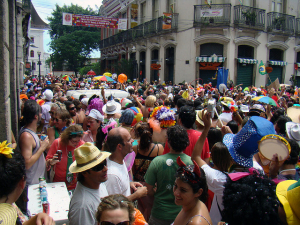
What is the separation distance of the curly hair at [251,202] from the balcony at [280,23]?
19661 mm

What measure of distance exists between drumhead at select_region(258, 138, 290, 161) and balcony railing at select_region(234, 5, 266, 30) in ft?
53.2

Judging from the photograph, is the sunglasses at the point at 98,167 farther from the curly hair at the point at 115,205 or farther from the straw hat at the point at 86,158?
the curly hair at the point at 115,205

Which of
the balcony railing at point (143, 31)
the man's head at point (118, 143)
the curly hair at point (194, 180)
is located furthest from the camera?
the balcony railing at point (143, 31)

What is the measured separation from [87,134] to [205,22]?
14.9m

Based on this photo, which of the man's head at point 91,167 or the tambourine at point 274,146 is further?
the tambourine at point 274,146

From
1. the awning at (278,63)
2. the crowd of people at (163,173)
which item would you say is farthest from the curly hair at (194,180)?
the awning at (278,63)

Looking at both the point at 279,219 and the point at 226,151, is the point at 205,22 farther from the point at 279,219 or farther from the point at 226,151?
the point at 279,219

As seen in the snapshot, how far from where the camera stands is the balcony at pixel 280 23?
19.0 meters

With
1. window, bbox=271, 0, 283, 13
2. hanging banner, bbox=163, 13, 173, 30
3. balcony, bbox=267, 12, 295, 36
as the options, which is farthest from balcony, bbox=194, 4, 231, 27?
window, bbox=271, 0, 283, 13

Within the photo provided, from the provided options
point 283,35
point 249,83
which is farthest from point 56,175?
point 283,35

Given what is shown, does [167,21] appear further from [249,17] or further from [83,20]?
[83,20]

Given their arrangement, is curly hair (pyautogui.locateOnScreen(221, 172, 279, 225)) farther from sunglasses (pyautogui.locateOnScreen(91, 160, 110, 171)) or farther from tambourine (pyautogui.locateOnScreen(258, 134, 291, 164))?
sunglasses (pyautogui.locateOnScreen(91, 160, 110, 171))

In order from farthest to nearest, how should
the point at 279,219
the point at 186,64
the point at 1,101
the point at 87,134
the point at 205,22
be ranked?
the point at 186,64
the point at 205,22
the point at 87,134
the point at 1,101
the point at 279,219

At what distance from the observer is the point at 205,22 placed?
679 inches
